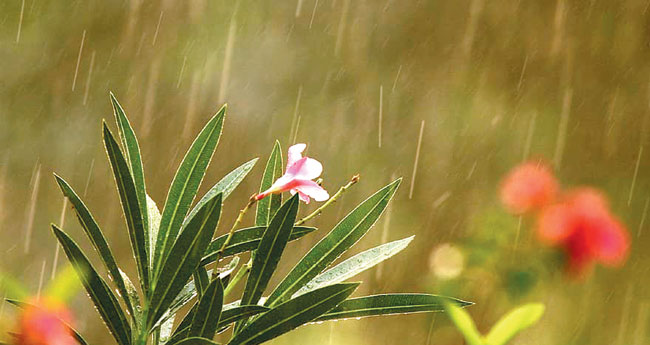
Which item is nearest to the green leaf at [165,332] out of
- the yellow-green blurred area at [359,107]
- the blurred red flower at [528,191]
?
the blurred red flower at [528,191]

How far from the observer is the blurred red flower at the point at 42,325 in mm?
501

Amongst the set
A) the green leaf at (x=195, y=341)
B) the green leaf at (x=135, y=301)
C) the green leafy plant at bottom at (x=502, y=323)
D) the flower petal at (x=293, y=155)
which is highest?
the flower petal at (x=293, y=155)

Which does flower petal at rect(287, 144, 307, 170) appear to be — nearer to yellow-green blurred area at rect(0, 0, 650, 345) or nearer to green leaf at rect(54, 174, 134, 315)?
green leaf at rect(54, 174, 134, 315)

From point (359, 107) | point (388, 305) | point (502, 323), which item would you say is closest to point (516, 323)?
point (502, 323)

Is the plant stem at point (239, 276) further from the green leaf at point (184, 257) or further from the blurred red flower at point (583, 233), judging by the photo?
the blurred red flower at point (583, 233)

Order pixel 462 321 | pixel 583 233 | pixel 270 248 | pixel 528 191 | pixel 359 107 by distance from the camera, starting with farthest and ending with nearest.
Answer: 1. pixel 359 107
2. pixel 528 191
3. pixel 583 233
4. pixel 270 248
5. pixel 462 321

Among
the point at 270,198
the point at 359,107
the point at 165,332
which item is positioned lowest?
the point at 165,332

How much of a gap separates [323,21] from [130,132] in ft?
7.98

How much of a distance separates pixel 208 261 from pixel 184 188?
6 centimetres

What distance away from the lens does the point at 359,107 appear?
2.91 meters

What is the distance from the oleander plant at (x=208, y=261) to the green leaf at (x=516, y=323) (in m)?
0.07

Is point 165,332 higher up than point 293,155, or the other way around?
point 293,155

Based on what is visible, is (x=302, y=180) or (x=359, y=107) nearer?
(x=302, y=180)

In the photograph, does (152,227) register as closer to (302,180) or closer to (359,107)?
(302,180)
